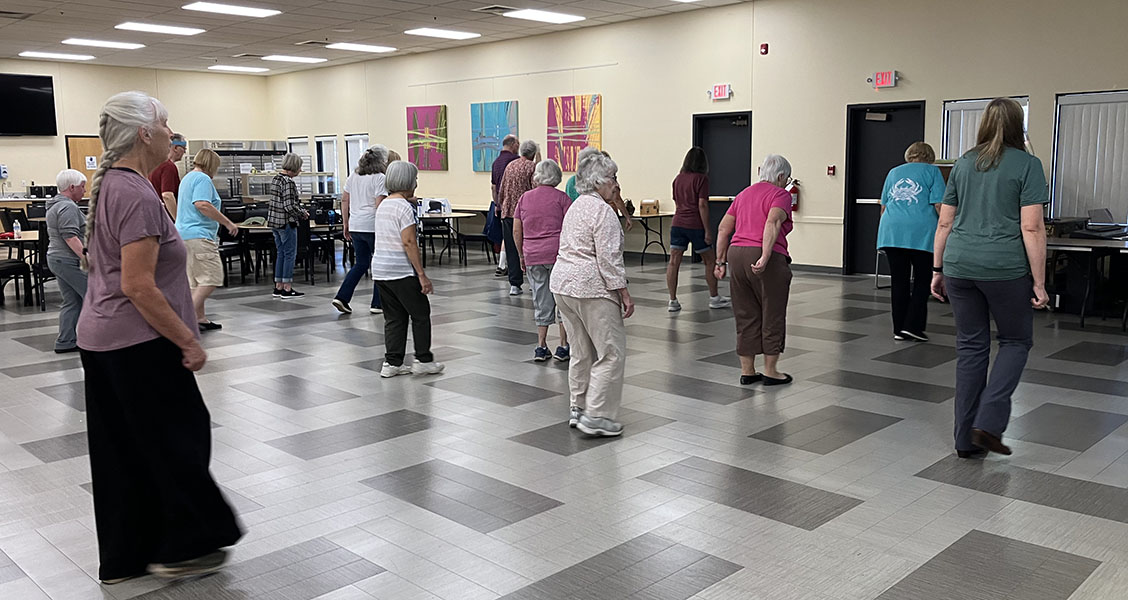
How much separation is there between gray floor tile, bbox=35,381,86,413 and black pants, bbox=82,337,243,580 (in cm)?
Answer: 286

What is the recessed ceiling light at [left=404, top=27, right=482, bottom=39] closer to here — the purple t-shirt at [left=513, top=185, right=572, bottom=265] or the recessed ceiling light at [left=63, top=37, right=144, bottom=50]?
the recessed ceiling light at [left=63, top=37, right=144, bottom=50]

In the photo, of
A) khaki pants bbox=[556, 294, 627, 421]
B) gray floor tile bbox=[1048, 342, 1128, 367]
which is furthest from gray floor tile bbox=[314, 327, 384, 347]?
gray floor tile bbox=[1048, 342, 1128, 367]

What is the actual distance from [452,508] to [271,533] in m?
0.74

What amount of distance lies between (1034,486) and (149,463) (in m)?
3.67

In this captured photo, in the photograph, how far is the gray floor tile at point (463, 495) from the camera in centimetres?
387

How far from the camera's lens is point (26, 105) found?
59.2 ft

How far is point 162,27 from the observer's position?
46.5 feet

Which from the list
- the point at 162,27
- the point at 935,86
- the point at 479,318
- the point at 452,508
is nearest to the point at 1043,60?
the point at 935,86

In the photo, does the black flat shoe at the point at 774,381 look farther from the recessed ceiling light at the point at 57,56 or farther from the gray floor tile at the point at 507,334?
the recessed ceiling light at the point at 57,56

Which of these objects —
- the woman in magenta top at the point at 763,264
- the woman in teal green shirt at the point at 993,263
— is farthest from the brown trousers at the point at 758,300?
the woman in teal green shirt at the point at 993,263

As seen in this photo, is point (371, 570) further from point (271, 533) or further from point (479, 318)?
point (479, 318)

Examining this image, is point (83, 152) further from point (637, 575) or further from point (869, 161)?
point (637, 575)

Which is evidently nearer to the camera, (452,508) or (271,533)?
(271,533)

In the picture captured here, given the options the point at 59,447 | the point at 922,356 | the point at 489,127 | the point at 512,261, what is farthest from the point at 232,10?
the point at 922,356
